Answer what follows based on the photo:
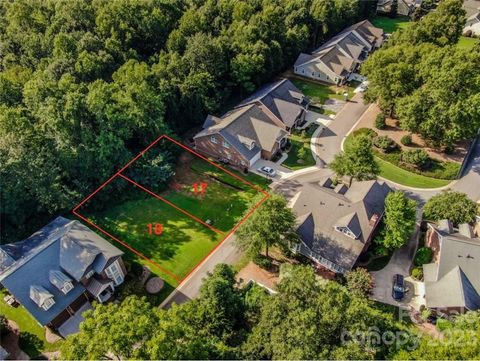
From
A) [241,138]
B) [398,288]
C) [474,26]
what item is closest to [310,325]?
[398,288]

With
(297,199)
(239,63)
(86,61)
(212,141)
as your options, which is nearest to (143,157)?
(212,141)

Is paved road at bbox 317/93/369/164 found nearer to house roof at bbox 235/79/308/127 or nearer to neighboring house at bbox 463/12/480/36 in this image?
house roof at bbox 235/79/308/127

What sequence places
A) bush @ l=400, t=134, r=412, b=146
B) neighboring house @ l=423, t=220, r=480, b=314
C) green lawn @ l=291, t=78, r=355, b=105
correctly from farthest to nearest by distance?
green lawn @ l=291, t=78, r=355, b=105
bush @ l=400, t=134, r=412, b=146
neighboring house @ l=423, t=220, r=480, b=314

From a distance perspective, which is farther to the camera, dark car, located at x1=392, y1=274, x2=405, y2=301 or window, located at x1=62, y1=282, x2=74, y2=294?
dark car, located at x1=392, y1=274, x2=405, y2=301

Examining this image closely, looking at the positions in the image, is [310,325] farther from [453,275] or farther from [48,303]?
[48,303]

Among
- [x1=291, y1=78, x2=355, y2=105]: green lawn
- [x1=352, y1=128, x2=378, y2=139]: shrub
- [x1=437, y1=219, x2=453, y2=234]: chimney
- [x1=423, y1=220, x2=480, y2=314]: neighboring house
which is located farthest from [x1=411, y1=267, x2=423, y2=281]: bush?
[x1=291, y1=78, x2=355, y2=105]: green lawn

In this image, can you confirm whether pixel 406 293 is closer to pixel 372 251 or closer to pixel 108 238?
pixel 372 251
